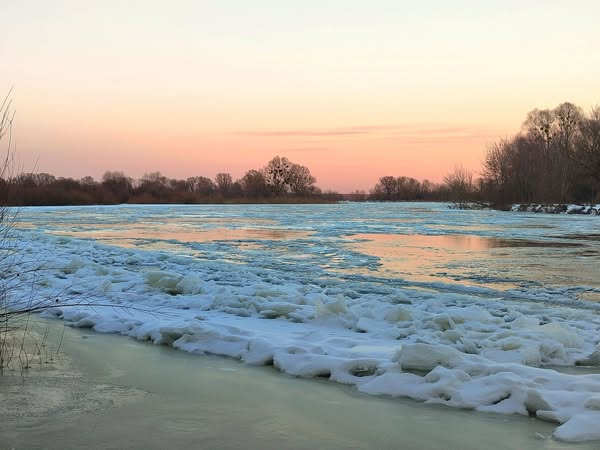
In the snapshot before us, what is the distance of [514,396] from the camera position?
4.02 metres

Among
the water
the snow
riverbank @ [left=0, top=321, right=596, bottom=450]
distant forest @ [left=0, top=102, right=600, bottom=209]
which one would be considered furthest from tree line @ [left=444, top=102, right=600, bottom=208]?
riverbank @ [left=0, top=321, right=596, bottom=450]

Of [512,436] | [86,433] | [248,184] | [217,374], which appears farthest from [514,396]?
[248,184]

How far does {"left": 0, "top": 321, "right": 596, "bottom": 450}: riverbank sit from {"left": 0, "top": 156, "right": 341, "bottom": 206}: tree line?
195ft

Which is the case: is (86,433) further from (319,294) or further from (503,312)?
(503,312)

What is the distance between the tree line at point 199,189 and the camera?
75.4 m

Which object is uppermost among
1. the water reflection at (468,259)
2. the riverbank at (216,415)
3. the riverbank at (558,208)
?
the riverbank at (558,208)

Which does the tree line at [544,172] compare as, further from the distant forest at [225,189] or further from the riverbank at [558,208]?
the distant forest at [225,189]

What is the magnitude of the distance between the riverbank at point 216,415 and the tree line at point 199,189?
59323mm

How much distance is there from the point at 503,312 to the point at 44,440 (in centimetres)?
579

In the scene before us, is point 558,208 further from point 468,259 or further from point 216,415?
point 216,415

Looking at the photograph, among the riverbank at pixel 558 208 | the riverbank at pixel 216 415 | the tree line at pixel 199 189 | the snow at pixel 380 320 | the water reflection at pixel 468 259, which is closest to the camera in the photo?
the riverbank at pixel 216 415

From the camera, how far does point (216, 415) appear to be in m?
3.70

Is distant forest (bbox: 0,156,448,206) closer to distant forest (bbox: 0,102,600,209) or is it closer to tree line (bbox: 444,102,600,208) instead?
distant forest (bbox: 0,102,600,209)

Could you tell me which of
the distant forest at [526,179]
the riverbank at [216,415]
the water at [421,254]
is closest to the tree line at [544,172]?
the distant forest at [526,179]
